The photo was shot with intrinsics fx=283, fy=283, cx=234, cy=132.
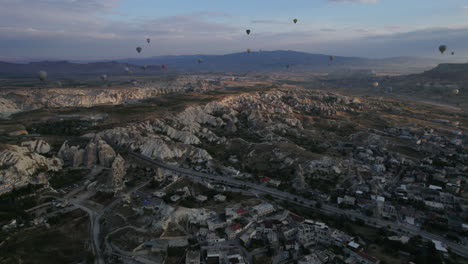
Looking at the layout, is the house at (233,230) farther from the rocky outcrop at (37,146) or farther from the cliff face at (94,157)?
the rocky outcrop at (37,146)

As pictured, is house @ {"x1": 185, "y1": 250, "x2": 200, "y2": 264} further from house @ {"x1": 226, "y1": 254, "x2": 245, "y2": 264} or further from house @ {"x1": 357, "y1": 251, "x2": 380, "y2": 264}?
house @ {"x1": 357, "y1": 251, "x2": 380, "y2": 264}

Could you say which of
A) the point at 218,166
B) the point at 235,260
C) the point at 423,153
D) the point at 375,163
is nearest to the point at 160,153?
the point at 218,166

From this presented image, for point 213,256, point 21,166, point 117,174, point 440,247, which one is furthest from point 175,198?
point 440,247

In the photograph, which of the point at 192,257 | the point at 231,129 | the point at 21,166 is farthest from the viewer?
the point at 231,129

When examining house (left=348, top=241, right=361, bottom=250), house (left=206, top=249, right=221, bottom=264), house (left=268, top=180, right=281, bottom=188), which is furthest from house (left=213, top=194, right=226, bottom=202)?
house (left=348, top=241, right=361, bottom=250)

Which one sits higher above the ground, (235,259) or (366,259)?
(366,259)

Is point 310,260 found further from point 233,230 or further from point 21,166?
point 21,166

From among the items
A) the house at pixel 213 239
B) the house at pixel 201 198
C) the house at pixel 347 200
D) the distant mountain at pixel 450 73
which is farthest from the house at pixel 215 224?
the distant mountain at pixel 450 73
